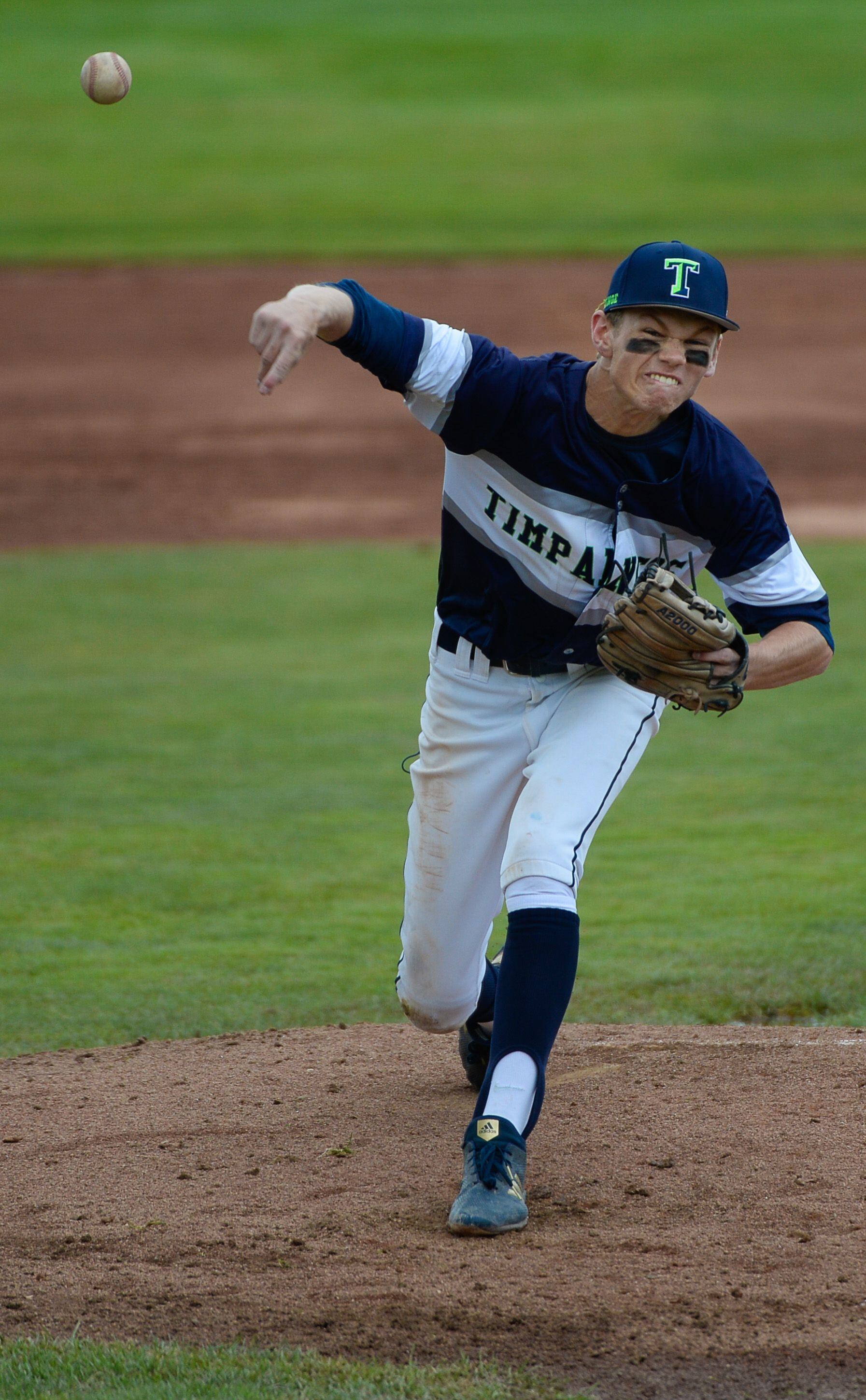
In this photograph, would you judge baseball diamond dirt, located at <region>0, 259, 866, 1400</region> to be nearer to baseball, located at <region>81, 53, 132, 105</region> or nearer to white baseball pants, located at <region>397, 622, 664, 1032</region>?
white baseball pants, located at <region>397, 622, 664, 1032</region>

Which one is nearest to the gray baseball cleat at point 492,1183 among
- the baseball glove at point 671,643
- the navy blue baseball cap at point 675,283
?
the baseball glove at point 671,643

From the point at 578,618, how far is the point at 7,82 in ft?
100

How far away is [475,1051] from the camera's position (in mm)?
4230

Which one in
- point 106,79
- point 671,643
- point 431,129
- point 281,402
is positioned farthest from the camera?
point 431,129

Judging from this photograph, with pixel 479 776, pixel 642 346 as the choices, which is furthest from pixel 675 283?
pixel 479 776

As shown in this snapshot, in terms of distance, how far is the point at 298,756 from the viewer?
7.87 m

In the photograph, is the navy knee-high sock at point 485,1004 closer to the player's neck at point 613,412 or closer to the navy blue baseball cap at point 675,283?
the player's neck at point 613,412

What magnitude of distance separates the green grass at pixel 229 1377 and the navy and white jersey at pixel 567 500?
1.54 metres

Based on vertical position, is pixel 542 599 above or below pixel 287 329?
below

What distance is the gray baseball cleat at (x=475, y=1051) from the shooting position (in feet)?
13.8

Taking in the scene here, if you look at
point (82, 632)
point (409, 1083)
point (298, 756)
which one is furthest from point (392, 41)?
point (409, 1083)

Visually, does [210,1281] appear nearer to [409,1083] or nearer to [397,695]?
[409,1083]

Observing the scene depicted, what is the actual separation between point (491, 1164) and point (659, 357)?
5.44ft

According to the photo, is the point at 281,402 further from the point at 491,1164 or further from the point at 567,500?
the point at 491,1164
